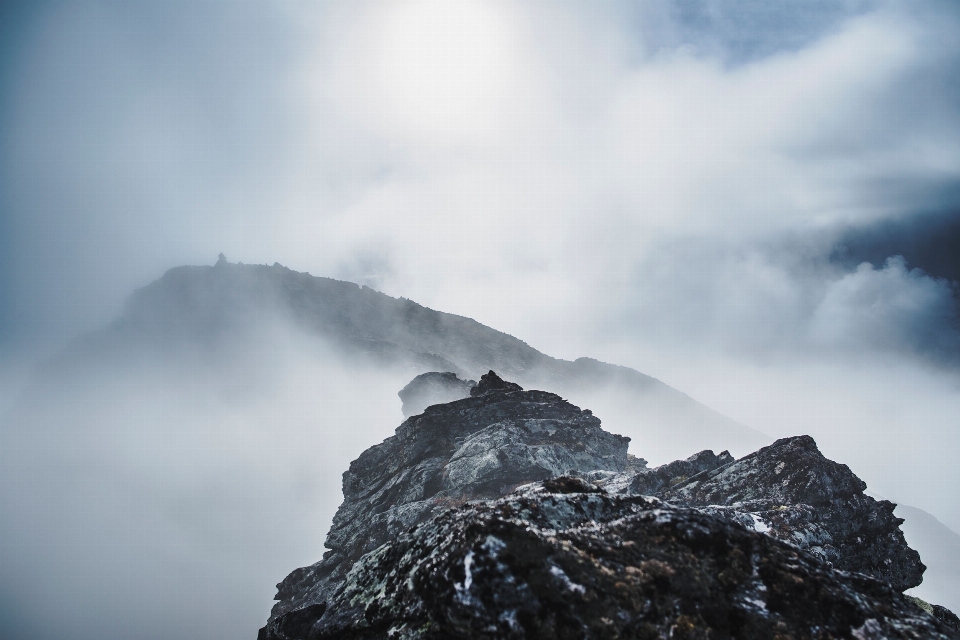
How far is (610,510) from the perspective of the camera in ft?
39.3

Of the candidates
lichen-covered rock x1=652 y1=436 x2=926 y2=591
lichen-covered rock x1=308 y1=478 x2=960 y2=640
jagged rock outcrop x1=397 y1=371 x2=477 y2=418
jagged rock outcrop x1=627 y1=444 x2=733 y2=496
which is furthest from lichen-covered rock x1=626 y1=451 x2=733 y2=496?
jagged rock outcrop x1=397 y1=371 x2=477 y2=418

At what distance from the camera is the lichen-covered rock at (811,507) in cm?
2386

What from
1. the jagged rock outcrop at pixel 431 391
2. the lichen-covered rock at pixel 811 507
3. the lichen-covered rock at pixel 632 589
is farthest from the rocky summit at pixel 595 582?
the jagged rock outcrop at pixel 431 391

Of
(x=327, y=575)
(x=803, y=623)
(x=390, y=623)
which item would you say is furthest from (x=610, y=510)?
(x=327, y=575)

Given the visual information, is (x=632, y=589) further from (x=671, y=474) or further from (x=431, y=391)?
(x=431, y=391)

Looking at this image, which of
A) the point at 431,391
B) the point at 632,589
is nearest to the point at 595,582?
the point at 632,589

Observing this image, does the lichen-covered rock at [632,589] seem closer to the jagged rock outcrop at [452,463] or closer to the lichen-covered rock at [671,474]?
the lichen-covered rock at [671,474]

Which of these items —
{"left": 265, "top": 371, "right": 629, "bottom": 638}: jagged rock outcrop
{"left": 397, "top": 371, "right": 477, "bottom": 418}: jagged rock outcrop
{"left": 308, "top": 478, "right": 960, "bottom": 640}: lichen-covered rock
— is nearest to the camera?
{"left": 308, "top": 478, "right": 960, "bottom": 640}: lichen-covered rock

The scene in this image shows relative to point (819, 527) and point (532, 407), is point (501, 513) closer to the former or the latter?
point (819, 527)

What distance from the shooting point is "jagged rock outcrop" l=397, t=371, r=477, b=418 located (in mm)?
100375

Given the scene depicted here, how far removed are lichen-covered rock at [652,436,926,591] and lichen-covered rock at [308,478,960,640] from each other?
55.2 feet

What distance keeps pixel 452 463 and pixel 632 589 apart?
40.5m

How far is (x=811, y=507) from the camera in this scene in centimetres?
2577

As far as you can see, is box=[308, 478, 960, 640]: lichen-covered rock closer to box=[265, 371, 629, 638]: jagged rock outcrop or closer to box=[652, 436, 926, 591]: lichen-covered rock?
box=[652, 436, 926, 591]: lichen-covered rock
